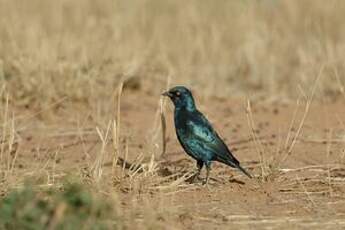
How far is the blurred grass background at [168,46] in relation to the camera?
10906 mm

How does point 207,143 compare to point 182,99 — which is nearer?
point 207,143

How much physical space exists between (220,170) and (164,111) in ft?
6.33

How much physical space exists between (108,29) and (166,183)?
5993 mm

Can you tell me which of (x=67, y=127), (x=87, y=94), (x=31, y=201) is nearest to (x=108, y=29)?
(x=87, y=94)

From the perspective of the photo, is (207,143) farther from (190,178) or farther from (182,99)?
(182,99)

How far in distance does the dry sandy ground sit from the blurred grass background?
39cm

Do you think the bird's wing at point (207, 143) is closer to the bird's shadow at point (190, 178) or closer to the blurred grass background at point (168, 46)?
the bird's shadow at point (190, 178)

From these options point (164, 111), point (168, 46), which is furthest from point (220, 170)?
point (168, 46)

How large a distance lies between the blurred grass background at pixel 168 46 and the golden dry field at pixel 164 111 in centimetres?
2

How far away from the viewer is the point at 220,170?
8305mm

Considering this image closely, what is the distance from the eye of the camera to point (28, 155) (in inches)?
348

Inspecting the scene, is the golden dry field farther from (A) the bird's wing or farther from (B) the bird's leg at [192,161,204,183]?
(A) the bird's wing

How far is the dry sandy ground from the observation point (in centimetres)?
654

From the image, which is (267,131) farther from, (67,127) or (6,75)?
(6,75)
